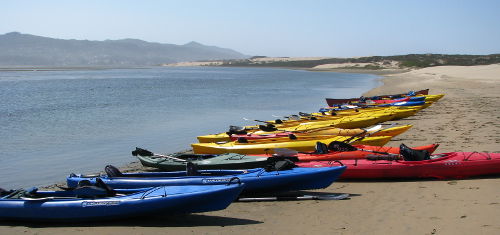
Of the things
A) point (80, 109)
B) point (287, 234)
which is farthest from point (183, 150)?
point (80, 109)

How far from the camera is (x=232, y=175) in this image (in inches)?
290

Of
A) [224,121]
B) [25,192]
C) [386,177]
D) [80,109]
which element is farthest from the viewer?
[80,109]

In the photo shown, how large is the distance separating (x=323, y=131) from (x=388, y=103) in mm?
7820

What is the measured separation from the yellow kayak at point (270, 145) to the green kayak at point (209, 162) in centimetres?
154

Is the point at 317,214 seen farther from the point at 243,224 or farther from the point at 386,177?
the point at 386,177

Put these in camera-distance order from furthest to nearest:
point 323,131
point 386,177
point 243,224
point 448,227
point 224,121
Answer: point 224,121, point 323,131, point 386,177, point 243,224, point 448,227

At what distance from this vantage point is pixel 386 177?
26.1 feet

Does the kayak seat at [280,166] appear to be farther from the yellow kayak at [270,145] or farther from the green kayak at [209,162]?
the yellow kayak at [270,145]

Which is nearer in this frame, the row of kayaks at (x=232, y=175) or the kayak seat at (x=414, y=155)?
the row of kayaks at (x=232, y=175)

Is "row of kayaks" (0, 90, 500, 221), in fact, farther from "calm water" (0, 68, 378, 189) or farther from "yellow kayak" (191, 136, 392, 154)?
"calm water" (0, 68, 378, 189)

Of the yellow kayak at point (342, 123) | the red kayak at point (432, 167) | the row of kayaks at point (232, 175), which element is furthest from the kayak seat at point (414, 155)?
the yellow kayak at point (342, 123)

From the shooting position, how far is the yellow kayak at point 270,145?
10.2 metres

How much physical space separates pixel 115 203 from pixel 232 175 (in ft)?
6.40

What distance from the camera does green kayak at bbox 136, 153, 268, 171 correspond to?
8.52 m
